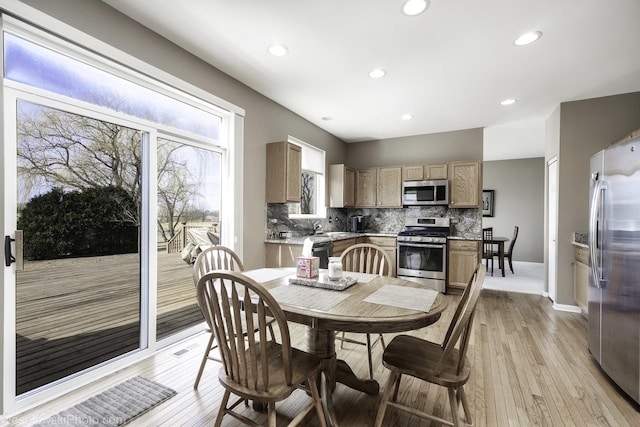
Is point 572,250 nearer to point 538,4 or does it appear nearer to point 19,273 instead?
point 538,4

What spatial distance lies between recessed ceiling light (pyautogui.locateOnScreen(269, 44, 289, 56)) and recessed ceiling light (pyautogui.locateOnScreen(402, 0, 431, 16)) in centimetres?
109

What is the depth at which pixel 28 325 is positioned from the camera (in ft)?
6.59

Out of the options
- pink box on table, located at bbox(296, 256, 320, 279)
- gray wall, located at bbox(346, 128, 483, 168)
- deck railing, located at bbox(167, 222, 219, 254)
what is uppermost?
gray wall, located at bbox(346, 128, 483, 168)

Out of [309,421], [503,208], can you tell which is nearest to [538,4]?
[309,421]

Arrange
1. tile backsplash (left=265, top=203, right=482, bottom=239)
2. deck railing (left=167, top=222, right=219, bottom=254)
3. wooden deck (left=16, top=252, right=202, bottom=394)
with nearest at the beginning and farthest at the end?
wooden deck (left=16, top=252, right=202, bottom=394) < deck railing (left=167, top=222, right=219, bottom=254) < tile backsplash (left=265, top=203, right=482, bottom=239)

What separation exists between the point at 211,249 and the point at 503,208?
8422 mm

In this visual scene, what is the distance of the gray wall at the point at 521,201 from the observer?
7832 mm

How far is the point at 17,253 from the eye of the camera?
1771 millimetres

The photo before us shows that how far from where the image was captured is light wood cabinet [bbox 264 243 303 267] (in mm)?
3664

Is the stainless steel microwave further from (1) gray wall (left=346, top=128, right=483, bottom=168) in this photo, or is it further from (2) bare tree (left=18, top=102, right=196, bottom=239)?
(2) bare tree (left=18, top=102, right=196, bottom=239)

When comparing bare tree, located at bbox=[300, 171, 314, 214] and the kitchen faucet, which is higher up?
bare tree, located at bbox=[300, 171, 314, 214]

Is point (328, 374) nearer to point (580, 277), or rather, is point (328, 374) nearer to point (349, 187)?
point (580, 277)

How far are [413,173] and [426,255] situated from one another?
1522 millimetres

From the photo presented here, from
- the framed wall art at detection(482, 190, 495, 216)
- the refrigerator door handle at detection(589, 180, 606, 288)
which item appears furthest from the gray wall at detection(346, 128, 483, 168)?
the framed wall art at detection(482, 190, 495, 216)
